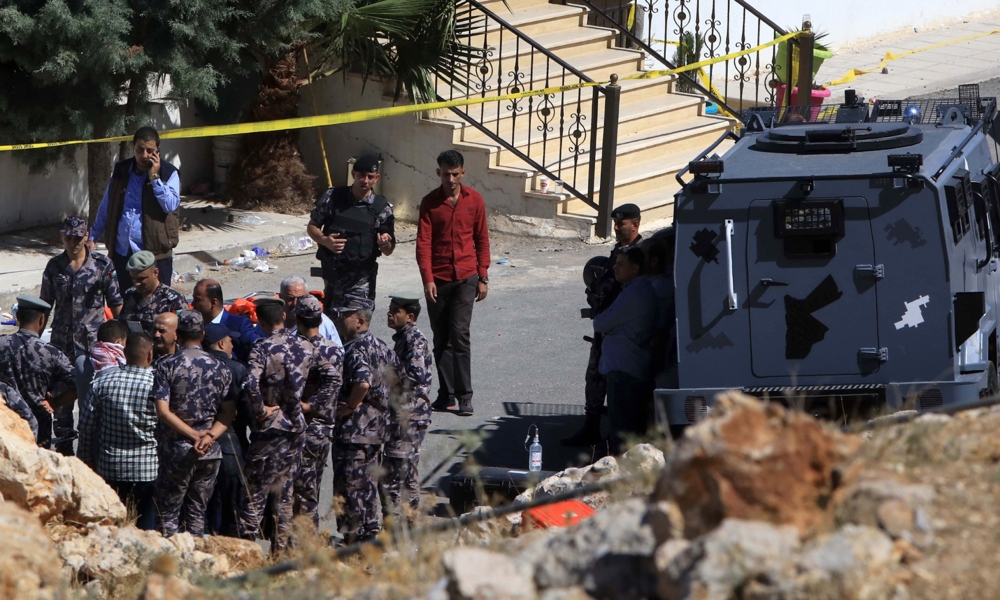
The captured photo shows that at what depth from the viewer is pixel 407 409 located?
6.82m

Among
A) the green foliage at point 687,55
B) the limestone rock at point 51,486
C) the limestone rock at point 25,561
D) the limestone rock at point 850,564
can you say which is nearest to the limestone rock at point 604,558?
the limestone rock at point 850,564

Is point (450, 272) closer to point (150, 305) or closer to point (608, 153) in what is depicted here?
point (150, 305)

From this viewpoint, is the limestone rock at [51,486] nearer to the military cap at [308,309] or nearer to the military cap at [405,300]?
the military cap at [308,309]

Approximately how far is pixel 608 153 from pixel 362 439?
22.7 ft

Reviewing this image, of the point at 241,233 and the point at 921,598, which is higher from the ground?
the point at 241,233

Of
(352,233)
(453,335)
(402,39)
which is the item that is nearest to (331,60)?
(402,39)

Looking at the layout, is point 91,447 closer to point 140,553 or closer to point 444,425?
point 140,553

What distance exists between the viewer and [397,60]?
1345 centimetres

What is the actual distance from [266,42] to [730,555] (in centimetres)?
1001

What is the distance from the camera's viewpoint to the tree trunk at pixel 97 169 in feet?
39.3

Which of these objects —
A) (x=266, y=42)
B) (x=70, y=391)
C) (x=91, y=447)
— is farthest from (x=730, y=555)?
(x=266, y=42)

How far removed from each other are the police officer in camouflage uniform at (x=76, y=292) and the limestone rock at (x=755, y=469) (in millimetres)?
5527

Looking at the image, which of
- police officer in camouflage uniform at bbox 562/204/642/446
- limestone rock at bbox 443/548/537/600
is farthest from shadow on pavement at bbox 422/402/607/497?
limestone rock at bbox 443/548/537/600

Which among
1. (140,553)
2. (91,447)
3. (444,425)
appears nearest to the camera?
(140,553)
